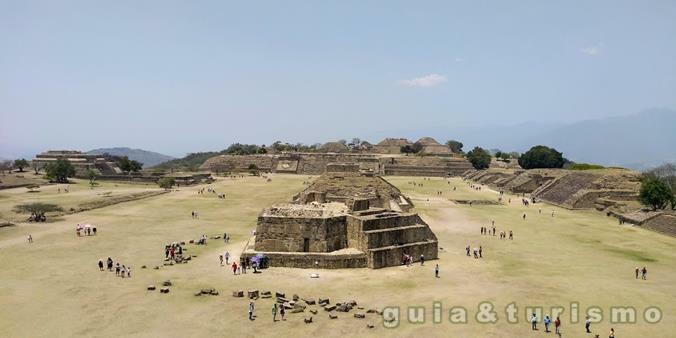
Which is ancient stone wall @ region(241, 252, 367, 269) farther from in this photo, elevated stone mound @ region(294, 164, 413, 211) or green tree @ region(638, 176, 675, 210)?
green tree @ region(638, 176, 675, 210)

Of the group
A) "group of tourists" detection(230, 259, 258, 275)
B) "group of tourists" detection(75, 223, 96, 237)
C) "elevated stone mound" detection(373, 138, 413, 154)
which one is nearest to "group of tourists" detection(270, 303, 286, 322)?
"group of tourists" detection(230, 259, 258, 275)

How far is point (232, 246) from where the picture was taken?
103 ft

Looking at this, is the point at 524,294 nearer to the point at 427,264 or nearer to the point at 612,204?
the point at 427,264

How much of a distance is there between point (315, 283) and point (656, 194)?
37.3 m

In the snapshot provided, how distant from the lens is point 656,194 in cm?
4516

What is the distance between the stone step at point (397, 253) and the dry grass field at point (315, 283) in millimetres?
796

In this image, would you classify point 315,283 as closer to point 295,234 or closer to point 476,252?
point 295,234

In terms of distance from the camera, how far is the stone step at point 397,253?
1032 inches

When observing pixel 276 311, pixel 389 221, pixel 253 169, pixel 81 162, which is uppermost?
pixel 81 162

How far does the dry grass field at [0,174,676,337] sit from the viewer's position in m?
17.9

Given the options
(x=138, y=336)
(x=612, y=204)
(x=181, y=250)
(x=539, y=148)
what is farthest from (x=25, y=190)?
(x=539, y=148)

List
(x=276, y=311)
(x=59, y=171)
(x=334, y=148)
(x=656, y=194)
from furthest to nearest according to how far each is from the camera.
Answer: (x=334, y=148) < (x=59, y=171) < (x=656, y=194) < (x=276, y=311)

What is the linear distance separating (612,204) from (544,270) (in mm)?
29962

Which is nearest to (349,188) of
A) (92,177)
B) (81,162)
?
(92,177)
